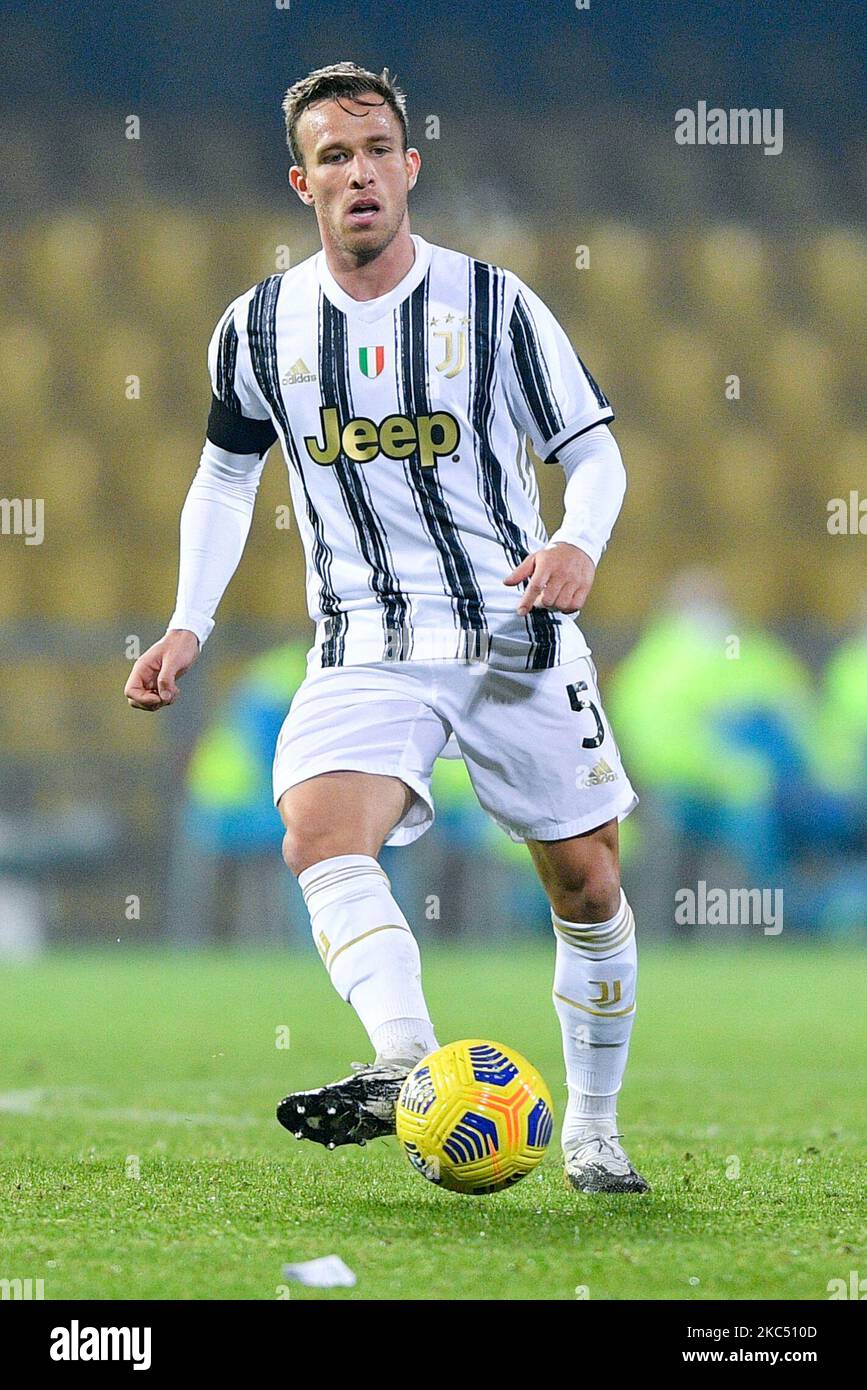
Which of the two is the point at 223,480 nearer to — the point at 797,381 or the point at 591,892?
the point at 591,892

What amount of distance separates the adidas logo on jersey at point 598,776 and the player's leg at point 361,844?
247 mm

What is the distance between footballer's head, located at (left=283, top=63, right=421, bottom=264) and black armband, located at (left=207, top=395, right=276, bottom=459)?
35 cm

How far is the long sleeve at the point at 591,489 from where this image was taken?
9.55 feet

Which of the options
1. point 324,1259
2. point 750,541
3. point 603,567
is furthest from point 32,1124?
point 750,541

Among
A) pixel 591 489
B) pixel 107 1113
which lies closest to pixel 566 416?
pixel 591 489

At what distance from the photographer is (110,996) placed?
7613 millimetres

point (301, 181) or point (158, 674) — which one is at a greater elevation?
point (301, 181)

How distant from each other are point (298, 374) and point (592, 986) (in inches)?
45.8

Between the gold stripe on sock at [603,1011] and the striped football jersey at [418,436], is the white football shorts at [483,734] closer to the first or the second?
the striped football jersey at [418,436]

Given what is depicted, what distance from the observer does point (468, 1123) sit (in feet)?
8.41

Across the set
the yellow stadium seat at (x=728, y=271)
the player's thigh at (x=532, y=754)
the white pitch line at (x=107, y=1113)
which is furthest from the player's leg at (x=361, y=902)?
the yellow stadium seat at (x=728, y=271)

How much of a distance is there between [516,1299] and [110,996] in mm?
5677

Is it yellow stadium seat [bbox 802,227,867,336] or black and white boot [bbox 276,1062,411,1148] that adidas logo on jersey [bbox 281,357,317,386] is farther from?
yellow stadium seat [bbox 802,227,867,336]

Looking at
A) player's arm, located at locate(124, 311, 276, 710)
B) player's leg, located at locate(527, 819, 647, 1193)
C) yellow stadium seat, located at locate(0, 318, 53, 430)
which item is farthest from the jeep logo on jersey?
yellow stadium seat, located at locate(0, 318, 53, 430)
